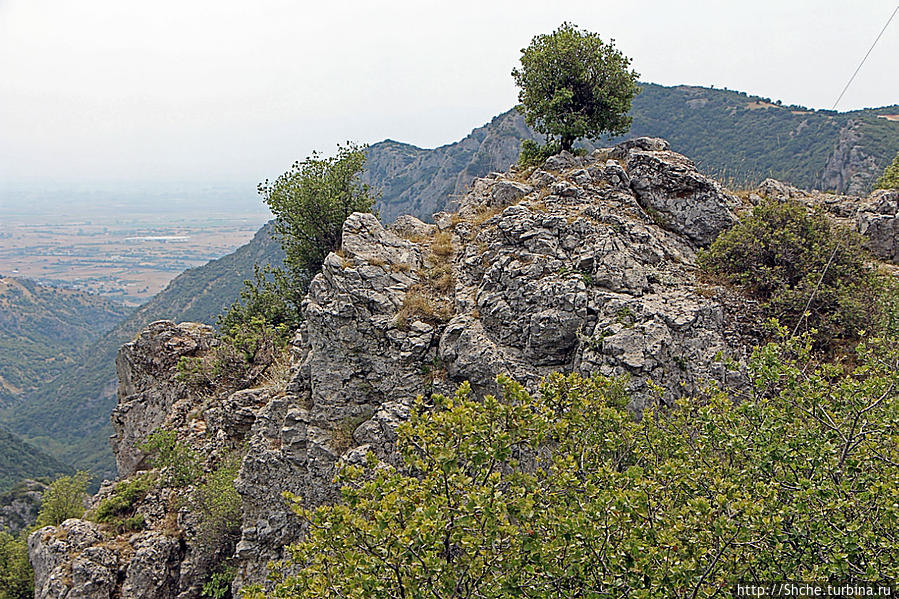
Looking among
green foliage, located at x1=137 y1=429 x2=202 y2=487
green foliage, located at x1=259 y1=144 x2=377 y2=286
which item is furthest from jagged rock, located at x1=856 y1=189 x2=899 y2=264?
green foliage, located at x1=137 y1=429 x2=202 y2=487

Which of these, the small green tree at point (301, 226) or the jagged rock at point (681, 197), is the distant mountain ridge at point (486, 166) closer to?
the small green tree at point (301, 226)

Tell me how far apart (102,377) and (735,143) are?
595ft

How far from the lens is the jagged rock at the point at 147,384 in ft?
77.0

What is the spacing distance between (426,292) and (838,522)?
1185cm

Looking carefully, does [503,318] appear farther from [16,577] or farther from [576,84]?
[16,577]

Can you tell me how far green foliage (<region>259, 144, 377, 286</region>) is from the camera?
24.2 meters

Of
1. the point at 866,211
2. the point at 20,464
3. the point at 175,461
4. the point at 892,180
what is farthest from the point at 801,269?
the point at 20,464

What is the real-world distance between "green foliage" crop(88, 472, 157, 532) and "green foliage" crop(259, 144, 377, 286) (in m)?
11.7

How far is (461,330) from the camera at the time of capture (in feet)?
46.2

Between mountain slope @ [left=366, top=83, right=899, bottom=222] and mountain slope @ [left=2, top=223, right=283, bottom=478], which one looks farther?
mountain slope @ [left=2, top=223, right=283, bottom=478]

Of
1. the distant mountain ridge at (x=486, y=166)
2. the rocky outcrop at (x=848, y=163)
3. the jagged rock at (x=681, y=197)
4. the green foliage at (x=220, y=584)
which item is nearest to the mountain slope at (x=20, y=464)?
the distant mountain ridge at (x=486, y=166)

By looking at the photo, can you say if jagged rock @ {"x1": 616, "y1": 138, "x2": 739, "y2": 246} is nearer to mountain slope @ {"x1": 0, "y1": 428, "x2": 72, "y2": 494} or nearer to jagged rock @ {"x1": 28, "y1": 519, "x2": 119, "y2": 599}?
jagged rock @ {"x1": 28, "y1": 519, "x2": 119, "y2": 599}

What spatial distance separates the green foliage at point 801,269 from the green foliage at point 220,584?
17.9 metres

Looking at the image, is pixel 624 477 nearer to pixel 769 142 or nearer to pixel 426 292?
pixel 426 292
